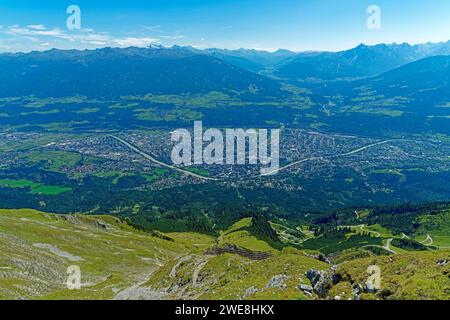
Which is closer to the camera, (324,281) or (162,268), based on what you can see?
(324,281)

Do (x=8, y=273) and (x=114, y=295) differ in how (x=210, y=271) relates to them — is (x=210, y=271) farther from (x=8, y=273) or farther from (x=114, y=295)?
(x=8, y=273)

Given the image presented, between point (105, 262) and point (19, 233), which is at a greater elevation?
point (19, 233)

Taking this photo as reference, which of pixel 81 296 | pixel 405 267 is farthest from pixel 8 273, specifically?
pixel 405 267

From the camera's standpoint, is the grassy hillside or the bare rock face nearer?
the grassy hillside

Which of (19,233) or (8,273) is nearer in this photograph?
(8,273)

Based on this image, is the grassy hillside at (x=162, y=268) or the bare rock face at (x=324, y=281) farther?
the bare rock face at (x=324, y=281)

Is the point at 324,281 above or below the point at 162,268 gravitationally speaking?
above
